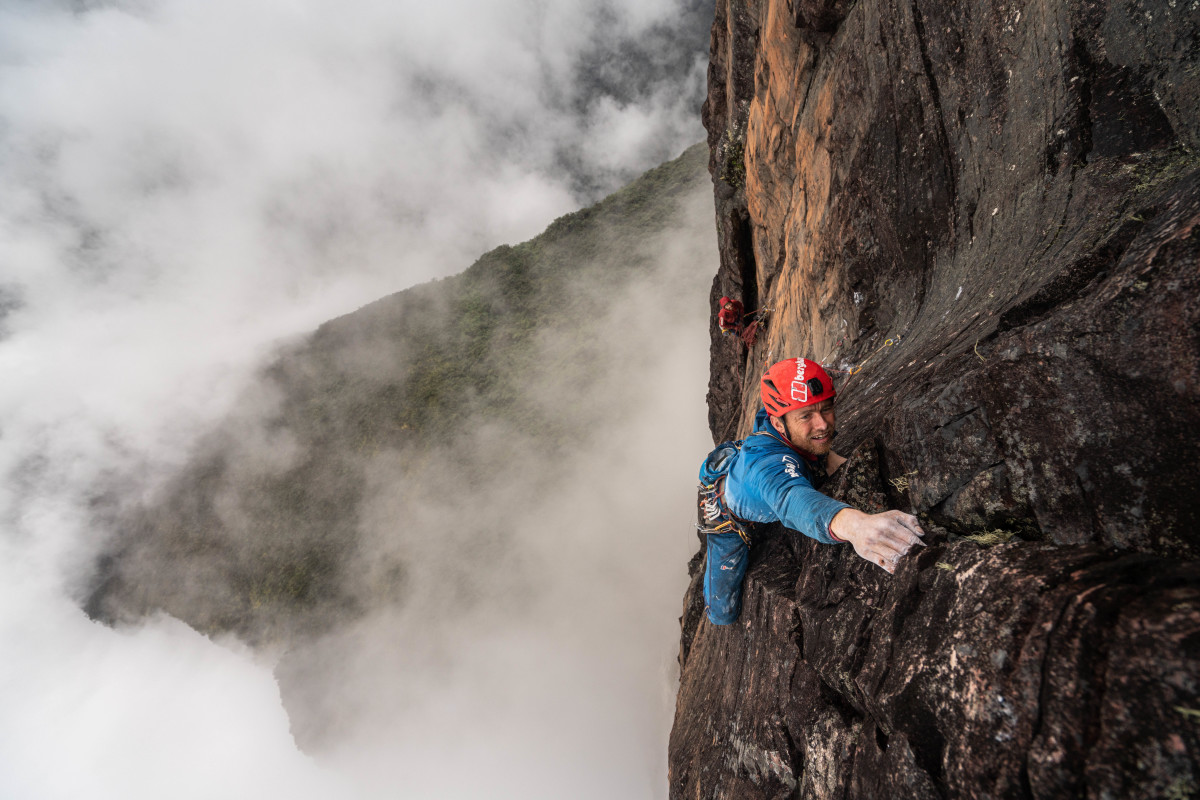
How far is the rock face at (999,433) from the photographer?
160 cm

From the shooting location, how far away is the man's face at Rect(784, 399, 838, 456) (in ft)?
→ 11.9

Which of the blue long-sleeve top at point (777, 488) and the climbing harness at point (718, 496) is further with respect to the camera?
the climbing harness at point (718, 496)

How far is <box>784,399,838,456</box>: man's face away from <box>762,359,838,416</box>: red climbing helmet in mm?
61

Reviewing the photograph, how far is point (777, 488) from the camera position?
3.11 m

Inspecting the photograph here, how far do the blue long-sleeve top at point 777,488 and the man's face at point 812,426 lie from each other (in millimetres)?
125

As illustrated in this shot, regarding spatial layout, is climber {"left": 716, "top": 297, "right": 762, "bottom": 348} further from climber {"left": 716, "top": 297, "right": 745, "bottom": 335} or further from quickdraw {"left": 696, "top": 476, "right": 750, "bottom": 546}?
quickdraw {"left": 696, "top": 476, "right": 750, "bottom": 546}

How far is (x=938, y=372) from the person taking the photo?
11.1 feet

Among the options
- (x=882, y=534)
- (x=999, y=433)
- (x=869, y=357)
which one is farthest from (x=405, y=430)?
(x=999, y=433)

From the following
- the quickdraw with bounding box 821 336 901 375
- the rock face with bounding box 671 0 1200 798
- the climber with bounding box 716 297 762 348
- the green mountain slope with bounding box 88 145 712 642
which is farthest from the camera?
the green mountain slope with bounding box 88 145 712 642

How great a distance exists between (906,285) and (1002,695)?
5.11m

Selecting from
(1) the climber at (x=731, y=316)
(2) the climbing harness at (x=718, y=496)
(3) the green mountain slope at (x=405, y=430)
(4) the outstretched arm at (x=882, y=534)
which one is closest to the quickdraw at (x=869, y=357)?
(2) the climbing harness at (x=718, y=496)

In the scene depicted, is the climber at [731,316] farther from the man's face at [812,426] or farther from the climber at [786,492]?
the man's face at [812,426]

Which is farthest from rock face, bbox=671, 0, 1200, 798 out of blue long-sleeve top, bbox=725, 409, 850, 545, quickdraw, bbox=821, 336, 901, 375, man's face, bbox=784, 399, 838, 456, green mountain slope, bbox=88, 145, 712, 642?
green mountain slope, bbox=88, 145, 712, 642

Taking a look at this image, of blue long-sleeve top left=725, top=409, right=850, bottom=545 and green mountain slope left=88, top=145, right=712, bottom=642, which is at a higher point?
green mountain slope left=88, top=145, right=712, bottom=642
